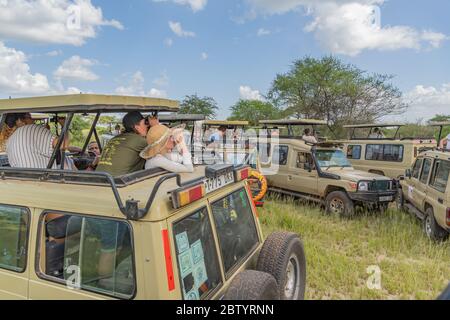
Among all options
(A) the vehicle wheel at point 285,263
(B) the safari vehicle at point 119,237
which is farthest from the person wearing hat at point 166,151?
(A) the vehicle wheel at point 285,263

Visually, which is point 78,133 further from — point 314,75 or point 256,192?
point 256,192

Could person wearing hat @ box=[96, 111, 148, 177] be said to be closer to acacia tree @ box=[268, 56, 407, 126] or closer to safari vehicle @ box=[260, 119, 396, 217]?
safari vehicle @ box=[260, 119, 396, 217]

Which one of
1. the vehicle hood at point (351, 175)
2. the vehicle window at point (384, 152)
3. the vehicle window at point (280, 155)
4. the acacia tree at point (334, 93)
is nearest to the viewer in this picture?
the vehicle hood at point (351, 175)

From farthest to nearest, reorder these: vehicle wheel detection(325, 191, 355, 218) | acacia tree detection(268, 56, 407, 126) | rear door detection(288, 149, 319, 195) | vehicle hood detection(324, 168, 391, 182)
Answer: acacia tree detection(268, 56, 407, 126), rear door detection(288, 149, 319, 195), vehicle hood detection(324, 168, 391, 182), vehicle wheel detection(325, 191, 355, 218)

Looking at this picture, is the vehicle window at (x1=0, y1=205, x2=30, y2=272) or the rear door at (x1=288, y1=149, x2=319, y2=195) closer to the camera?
the vehicle window at (x1=0, y1=205, x2=30, y2=272)

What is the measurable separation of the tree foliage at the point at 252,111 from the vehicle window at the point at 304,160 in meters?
19.1

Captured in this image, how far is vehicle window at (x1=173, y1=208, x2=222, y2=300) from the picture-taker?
1992 mm

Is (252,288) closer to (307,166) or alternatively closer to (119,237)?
(119,237)

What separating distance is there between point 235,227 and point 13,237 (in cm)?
162

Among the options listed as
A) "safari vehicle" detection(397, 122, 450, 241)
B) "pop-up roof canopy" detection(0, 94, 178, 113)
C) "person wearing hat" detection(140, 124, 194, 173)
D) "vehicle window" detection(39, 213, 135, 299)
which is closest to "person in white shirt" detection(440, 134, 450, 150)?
"safari vehicle" detection(397, 122, 450, 241)

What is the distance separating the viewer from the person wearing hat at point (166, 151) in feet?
10.0

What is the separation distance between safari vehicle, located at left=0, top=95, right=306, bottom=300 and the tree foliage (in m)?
25.8

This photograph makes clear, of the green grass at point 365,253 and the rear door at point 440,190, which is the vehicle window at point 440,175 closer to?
the rear door at point 440,190

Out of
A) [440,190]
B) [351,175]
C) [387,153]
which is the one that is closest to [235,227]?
[440,190]
